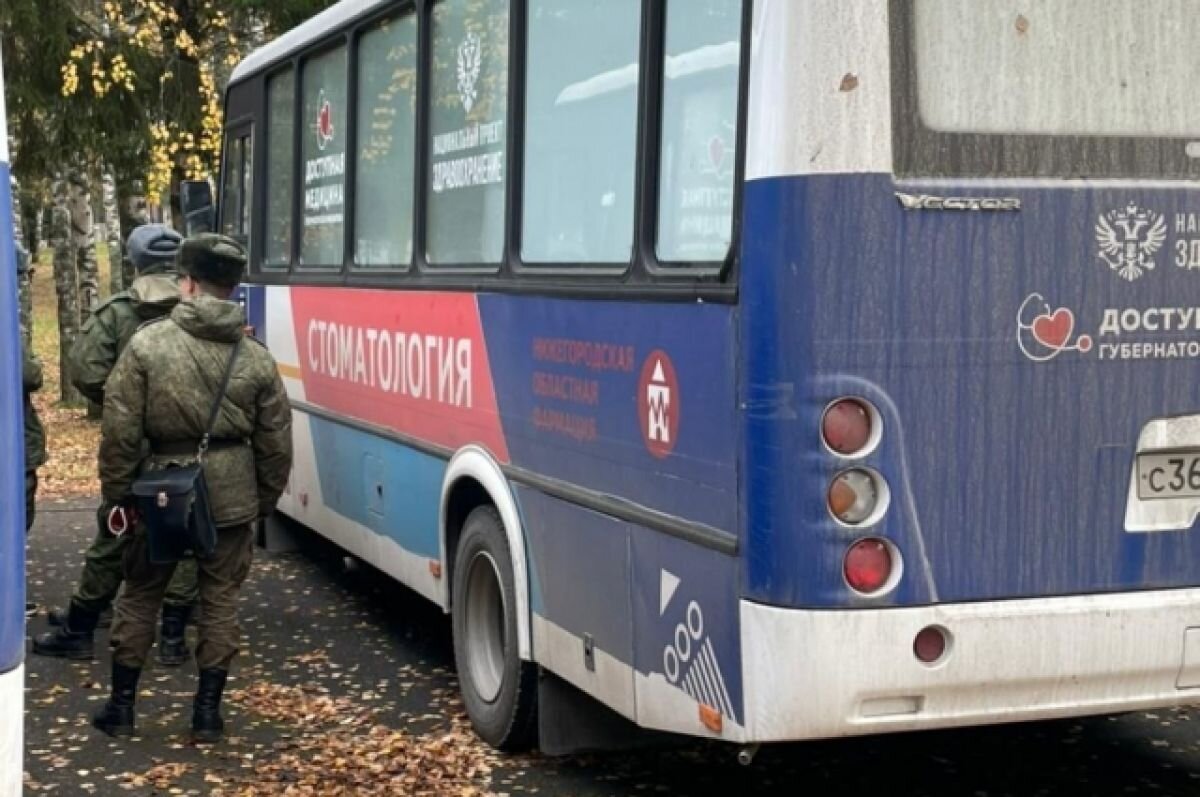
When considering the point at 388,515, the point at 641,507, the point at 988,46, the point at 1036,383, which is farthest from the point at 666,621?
the point at 388,515

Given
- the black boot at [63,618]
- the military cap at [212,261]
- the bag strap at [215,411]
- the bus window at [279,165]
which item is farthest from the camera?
the bus window at [279,165]

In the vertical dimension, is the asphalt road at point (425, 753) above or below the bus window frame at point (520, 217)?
below

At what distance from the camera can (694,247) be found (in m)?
5.23

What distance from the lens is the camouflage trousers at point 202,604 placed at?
23.9 feet

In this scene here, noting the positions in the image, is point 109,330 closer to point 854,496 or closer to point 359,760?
point 359,760

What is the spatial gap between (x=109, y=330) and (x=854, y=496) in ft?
15.5

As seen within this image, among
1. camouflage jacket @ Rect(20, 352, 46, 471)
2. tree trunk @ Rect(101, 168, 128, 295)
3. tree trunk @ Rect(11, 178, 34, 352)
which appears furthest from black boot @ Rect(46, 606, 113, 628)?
tree trunk @ Rect(101, 168, 128, 295)

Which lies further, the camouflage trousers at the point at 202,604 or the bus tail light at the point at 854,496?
the camouflage trousers at the point at 202,604

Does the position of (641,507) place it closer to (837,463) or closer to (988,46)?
(837,463)

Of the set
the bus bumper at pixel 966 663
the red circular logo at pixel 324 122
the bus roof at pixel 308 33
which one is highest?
the bus roof at pixel 308 33

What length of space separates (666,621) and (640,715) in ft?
1.29

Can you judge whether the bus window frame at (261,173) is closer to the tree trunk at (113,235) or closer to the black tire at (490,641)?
the black tire at (490,641)

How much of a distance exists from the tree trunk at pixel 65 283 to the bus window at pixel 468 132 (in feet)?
52.0

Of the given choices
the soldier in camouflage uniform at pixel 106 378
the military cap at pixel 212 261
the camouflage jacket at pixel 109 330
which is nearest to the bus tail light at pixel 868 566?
the military cap at pixel 212 261
